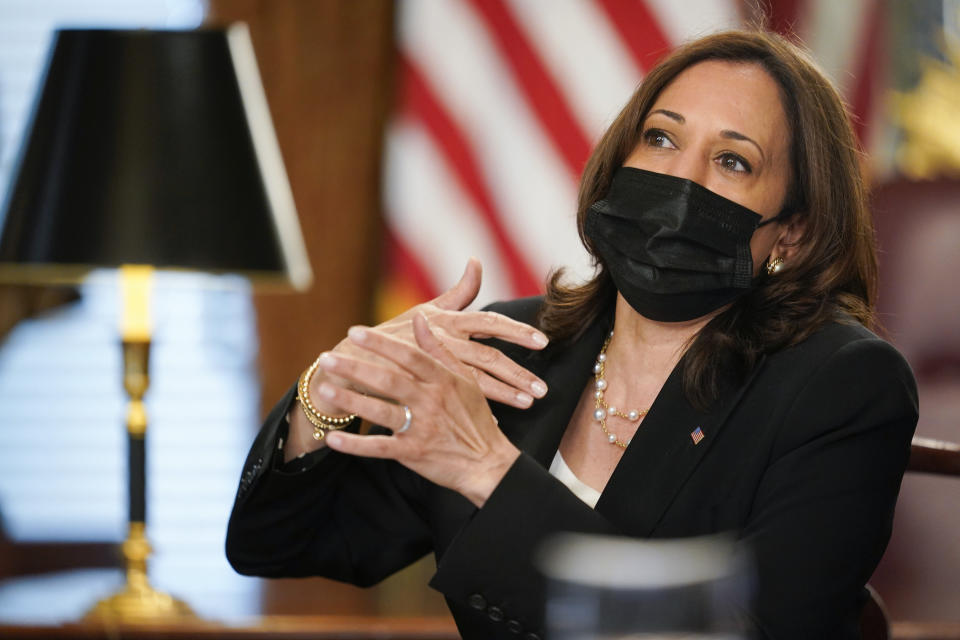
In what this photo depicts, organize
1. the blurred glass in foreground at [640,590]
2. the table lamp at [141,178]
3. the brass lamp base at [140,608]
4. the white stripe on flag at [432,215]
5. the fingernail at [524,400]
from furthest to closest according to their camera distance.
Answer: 1. the white stripe on flag at [432,215]
2. the table lamp at [141,178]
3. the brass lamp base at [140,608]
4. the fingernail at [524,400]
5. the blurred glass in foreground at [640,590]

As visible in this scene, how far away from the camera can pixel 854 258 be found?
63.6 inches

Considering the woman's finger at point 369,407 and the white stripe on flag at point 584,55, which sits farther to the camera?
the white stripe on flag at point 584,55

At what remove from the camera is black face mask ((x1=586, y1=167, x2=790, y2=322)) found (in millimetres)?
1487

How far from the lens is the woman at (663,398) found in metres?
1.26

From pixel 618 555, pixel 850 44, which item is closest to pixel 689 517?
pixel 618 555

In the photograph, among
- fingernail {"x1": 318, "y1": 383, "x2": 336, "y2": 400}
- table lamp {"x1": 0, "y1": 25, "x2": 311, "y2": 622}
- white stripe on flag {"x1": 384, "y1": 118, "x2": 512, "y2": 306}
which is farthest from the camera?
white stripe on flag {"x1": 384, "y1": 118, "x2": 512, "y2": 306}

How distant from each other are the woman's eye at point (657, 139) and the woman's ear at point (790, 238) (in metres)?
0.20

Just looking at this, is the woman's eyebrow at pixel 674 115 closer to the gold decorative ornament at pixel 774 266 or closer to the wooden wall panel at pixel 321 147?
the gold decorative ornament at pixel 774 266

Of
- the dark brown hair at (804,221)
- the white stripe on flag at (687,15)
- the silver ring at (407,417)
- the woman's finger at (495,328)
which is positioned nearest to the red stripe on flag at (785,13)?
the white stripe on flag at (687,15)

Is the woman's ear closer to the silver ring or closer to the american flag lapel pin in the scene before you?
the american flag lapel pin

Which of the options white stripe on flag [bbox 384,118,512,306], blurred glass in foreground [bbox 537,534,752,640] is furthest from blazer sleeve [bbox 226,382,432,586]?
white stripe on flag [bbox 384,118,512,306]

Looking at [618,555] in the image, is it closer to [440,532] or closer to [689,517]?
[689,517]

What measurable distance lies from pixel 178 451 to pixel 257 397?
0.26 metres

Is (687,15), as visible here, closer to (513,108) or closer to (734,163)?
(513,108)
